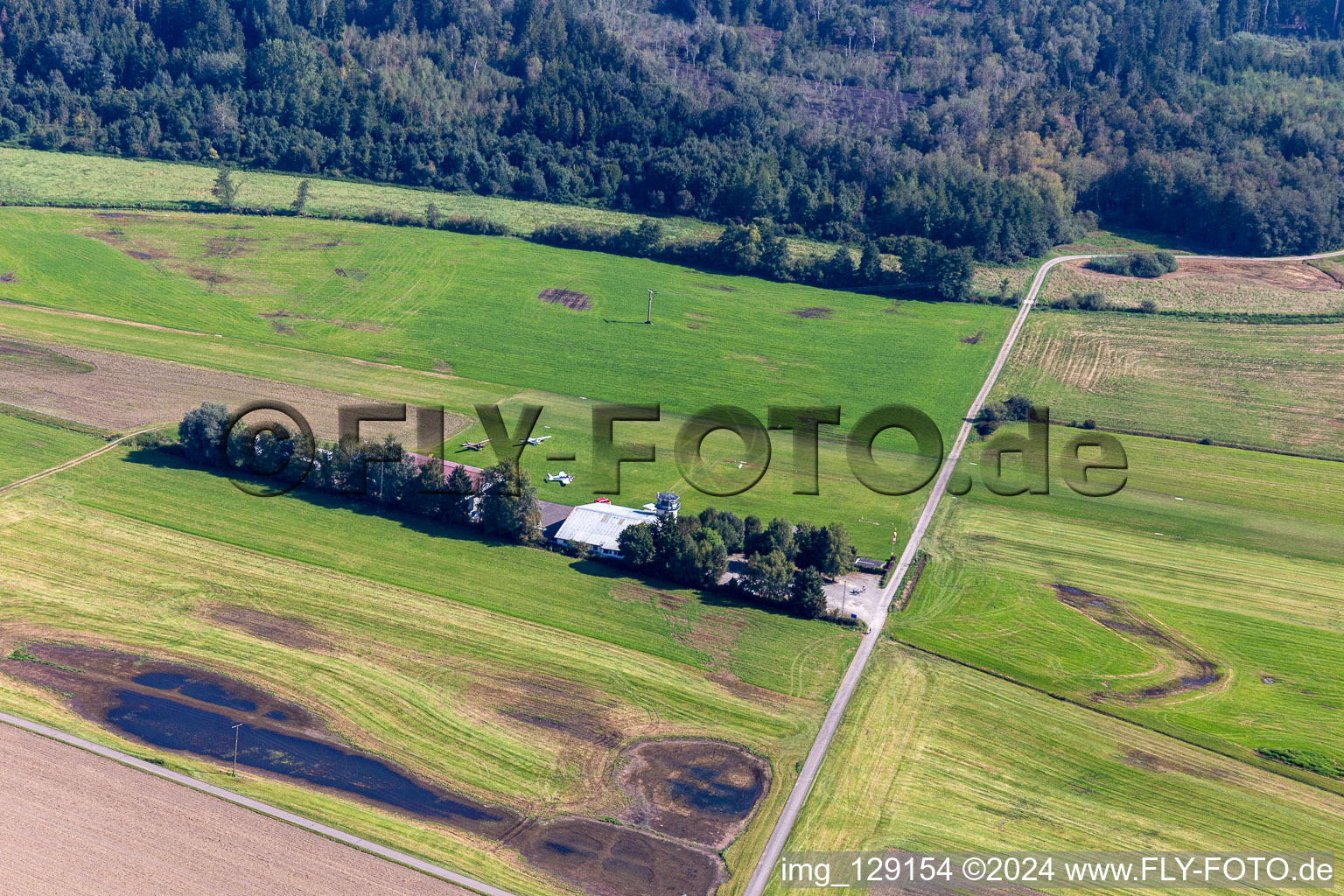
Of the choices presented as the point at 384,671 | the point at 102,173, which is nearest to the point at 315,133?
the point at 102,173

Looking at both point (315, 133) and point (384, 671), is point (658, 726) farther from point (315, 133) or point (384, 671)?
point (315, 133)

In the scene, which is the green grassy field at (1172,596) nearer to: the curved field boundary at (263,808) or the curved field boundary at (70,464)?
the curved field boundary at (263,808)

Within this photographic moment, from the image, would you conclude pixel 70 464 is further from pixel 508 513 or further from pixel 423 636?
pixel 423 636

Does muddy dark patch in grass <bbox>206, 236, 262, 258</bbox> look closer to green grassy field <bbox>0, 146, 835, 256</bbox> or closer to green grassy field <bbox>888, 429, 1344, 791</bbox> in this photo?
green grassy field <bbox>0, 146, 835, 256</bbox>

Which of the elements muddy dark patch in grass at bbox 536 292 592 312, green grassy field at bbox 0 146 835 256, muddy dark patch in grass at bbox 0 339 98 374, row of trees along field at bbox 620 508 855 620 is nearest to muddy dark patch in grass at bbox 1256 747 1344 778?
row of trees along field at bbox 620 508 855 620

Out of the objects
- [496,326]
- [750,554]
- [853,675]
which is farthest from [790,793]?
[496,326]

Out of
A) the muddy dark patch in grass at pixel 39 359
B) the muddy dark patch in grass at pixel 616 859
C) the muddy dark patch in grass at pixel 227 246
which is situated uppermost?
the muddy dark patch in grass at pixel 227 246

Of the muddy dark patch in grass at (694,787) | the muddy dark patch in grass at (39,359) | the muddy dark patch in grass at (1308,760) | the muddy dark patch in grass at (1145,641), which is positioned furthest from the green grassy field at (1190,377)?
the muddy dark patch in grass at (39,359)
